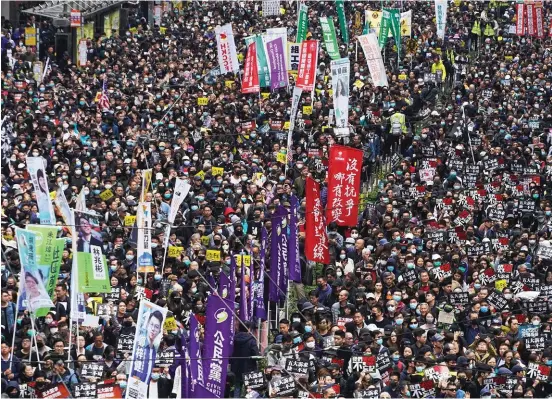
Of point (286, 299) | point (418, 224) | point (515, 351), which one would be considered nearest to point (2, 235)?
point (286, 299)

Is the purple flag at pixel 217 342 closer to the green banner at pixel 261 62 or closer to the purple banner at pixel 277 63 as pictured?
the purple banner at pixel 277 63

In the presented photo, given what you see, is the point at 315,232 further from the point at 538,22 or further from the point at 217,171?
the point at 538,22

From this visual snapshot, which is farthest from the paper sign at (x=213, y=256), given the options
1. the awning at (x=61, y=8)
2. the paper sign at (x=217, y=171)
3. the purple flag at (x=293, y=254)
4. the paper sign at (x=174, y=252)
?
the awning at (x=61, y=8)

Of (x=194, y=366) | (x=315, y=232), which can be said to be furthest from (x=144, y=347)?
(x=315, y=232)

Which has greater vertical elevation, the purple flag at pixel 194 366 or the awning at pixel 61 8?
the awning at pixel 61 8

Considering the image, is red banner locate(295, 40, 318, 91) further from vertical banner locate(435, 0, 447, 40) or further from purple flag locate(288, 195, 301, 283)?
vertical banner locate(435, 0, 447, 40)

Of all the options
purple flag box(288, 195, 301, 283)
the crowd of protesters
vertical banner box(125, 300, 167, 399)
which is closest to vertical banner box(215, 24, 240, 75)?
the crowd of protesters
